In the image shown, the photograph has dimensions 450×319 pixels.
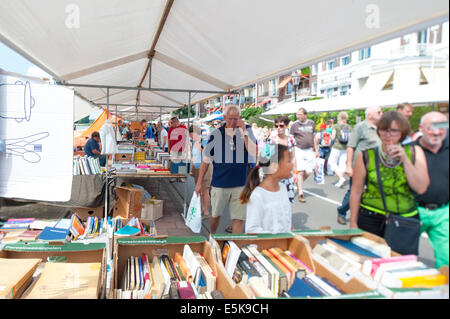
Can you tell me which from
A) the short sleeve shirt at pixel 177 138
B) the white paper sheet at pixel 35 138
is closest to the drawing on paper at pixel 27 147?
the white paper sheet at pixel 35 138

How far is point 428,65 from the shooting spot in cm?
112

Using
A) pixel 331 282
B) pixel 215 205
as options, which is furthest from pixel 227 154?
pixel 331 282

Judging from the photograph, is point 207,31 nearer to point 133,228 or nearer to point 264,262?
point 133,228

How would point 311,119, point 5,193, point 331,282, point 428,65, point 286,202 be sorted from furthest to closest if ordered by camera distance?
point 286,202 < point 5,193 < point 311,119 < point 331,282 < point 428,65

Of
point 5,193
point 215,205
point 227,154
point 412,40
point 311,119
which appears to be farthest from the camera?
point 215,205

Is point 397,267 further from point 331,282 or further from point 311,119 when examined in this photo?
point 311,119

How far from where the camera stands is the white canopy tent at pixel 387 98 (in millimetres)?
1049

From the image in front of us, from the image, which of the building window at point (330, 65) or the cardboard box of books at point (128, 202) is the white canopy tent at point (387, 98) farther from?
the cardboard box of books at point (128, 202)

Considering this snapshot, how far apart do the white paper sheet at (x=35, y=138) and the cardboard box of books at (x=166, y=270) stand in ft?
2.03

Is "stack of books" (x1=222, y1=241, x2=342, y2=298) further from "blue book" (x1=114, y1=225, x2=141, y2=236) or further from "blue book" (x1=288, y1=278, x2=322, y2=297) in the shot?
"blue book" (x1=114, y1=225, x2=141, y2=236)

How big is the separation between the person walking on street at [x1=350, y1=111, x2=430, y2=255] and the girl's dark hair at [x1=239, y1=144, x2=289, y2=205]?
96 cm

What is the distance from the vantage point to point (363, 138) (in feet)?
4.32

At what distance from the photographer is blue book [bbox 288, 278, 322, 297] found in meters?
1.52
